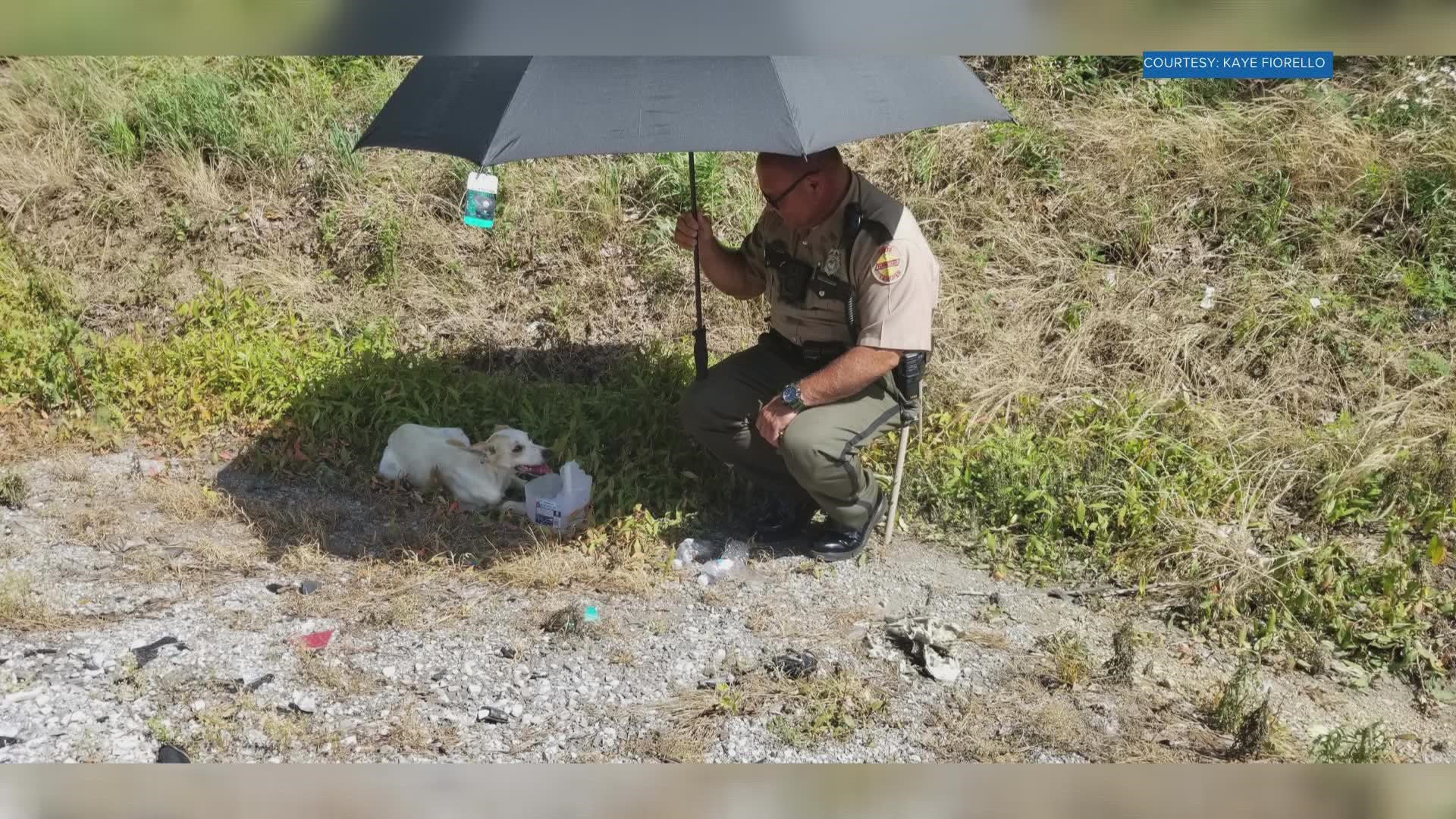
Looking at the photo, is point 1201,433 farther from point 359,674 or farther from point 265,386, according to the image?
point 265,386

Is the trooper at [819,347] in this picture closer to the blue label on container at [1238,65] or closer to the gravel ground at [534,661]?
the gravel ground at [534,661]

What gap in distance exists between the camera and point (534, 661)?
376 centimetres

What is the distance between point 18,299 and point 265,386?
1.83m

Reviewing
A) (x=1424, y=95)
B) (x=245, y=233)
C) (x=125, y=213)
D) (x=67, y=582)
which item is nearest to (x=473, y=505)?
(x=67, y=582)

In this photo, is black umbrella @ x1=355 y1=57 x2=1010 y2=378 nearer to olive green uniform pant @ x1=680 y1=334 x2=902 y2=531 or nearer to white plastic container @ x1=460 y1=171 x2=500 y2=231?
white plastic container @ x1=460 y1=171 x2=500 y2=231

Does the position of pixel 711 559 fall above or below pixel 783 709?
above

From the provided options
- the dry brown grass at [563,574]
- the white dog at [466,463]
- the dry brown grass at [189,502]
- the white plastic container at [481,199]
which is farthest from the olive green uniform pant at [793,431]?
the dry brown grass at [189,502]

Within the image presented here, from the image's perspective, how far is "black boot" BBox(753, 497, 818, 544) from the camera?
454 cm

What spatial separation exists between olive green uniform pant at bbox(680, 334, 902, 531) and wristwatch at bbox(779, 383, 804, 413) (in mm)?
52

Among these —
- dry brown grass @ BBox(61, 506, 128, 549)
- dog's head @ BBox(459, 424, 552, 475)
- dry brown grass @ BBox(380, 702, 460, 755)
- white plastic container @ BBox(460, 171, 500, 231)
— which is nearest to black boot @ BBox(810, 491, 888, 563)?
dog's head @ BBox(459, 424, 552, 475)

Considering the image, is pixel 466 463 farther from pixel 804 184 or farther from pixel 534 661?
pixel 804 184

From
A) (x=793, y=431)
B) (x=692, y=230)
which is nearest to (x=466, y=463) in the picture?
(x=692, y=230)

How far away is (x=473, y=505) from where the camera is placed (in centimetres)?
473

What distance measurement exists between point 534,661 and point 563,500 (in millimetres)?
908
